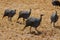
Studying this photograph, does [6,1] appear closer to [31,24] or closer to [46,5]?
[46,5]

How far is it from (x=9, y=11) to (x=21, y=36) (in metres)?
3.05

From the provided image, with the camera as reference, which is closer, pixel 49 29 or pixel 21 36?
pixel 21 36

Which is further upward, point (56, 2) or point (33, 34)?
point (56, 2)

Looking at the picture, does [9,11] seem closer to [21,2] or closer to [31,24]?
[31,24]

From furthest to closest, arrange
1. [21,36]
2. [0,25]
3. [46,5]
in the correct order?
1. [46,5]
2. [0,25]
3. [21,36]

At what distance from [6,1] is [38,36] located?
7819 millimetres

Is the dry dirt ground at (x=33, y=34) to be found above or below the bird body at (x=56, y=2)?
below

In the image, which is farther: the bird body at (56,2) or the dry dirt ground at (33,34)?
the bird body at (56,2)

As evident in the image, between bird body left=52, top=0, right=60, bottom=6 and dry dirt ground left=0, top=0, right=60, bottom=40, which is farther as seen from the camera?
bird body left=52, top=0, right=60, bottom=6

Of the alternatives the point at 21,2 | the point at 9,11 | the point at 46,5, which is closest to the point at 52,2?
the point at 46,5

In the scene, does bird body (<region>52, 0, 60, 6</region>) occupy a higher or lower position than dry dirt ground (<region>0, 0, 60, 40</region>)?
higher

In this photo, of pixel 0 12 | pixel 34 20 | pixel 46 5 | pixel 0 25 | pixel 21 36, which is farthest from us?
pixel 46 5

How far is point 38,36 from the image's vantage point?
1055cm

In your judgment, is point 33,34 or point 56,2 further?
point 56,2
